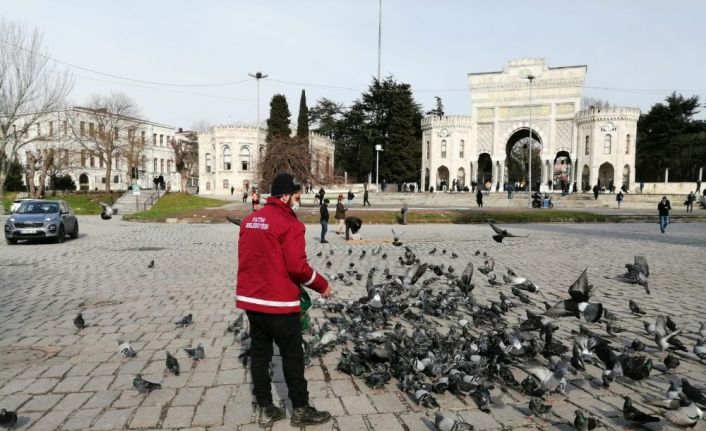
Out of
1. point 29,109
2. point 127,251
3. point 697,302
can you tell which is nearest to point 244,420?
point 697,302

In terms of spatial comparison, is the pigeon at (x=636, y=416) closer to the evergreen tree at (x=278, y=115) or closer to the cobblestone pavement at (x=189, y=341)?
the cobblestone pavement at (x=189, y=341)

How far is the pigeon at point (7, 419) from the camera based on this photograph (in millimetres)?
3758

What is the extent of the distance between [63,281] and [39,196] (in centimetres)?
4691

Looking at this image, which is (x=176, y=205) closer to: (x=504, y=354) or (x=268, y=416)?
(x=504, y=354)

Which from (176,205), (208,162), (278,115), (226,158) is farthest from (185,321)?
(208,162)

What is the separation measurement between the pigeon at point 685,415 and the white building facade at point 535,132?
2566 inches

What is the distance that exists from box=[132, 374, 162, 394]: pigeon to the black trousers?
46.9 inches

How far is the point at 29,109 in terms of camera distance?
124 feet

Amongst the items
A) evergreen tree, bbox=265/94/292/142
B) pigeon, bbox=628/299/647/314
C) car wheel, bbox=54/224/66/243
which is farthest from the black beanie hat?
evergreen tree, bbox=265/94/292/142

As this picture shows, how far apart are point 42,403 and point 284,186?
3.02 metres

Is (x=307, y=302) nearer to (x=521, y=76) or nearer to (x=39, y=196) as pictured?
(x=39, y=196)

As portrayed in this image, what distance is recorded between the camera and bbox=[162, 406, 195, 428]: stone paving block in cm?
400

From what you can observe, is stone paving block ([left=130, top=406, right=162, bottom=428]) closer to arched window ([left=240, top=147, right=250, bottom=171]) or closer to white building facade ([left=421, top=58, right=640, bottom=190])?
white building facade ([left=421, top=58, right=640, bottom=190])

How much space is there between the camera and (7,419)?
378cm
